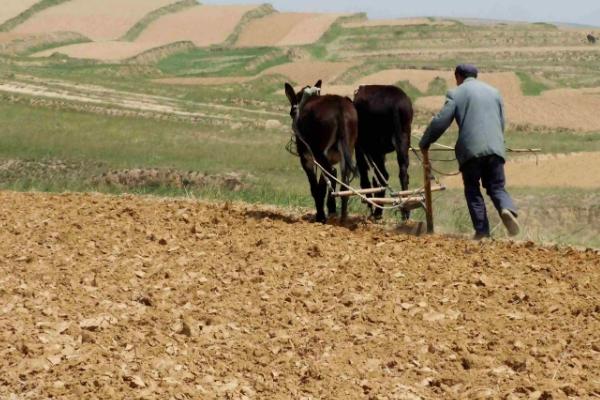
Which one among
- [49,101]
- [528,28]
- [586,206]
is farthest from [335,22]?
[586,206]

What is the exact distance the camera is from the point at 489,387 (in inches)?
257

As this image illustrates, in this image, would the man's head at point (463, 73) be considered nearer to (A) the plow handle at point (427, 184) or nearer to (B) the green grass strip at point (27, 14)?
(A) the plow handle at point (427, 184)

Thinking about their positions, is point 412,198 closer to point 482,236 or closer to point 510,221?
point 482,236

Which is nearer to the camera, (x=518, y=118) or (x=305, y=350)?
(x=305, y=350)

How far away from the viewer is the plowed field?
6516 millimetres

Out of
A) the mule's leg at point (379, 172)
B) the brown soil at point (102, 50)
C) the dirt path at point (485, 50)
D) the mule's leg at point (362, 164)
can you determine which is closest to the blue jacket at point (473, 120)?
the mule's leg at point (379, 172)

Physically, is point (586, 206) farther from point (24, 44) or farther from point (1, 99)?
point (24, 44)

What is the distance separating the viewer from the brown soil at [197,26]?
82.8 m

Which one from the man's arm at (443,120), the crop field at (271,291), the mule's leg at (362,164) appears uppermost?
the man's arm at (443,120)

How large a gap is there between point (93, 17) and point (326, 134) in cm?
8150

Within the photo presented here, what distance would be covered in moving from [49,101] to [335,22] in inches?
2177

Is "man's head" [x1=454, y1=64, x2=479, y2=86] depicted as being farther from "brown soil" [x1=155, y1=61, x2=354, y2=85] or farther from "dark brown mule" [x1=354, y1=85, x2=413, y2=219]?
"brown soil" [x1=155, y1=61, x2=354, y2=85]

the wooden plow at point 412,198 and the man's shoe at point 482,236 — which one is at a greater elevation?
the wooden plow at point 412,198

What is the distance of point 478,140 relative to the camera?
1106 cm
